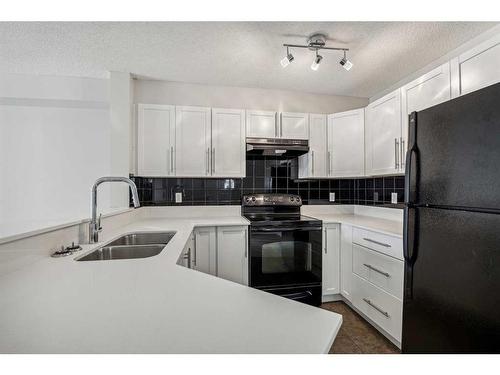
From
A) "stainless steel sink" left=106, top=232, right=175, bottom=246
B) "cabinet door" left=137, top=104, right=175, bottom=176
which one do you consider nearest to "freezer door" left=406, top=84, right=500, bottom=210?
"stainless steel sink" left=106, top=232, right=175, bottom=246

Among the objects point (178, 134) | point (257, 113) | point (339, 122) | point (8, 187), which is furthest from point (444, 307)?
point (8, 187)

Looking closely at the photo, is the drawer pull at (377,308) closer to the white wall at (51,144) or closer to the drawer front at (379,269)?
the drawer front at (379,269)

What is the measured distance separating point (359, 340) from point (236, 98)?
107 inches

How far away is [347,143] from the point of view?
263 centimetres

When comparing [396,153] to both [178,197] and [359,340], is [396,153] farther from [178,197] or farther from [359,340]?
[178,197]

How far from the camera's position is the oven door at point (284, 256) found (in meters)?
2.21

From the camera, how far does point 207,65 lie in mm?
2299

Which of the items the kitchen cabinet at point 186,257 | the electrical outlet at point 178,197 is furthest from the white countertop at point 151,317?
the electrical outlet at point 178,197

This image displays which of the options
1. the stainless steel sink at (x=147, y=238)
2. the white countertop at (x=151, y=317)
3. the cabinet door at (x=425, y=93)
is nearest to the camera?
the white countertop at (x=151, y=317)

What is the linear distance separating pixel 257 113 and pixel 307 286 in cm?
191

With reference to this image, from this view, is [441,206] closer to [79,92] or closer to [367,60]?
[367,60]

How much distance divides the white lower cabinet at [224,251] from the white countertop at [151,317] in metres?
1.37
